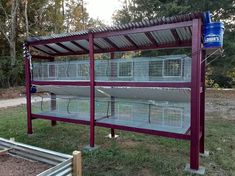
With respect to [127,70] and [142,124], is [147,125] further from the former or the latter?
[127,70]

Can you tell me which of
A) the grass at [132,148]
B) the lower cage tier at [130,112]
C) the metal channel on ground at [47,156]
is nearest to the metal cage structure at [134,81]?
the lower cage tier at [130,112]

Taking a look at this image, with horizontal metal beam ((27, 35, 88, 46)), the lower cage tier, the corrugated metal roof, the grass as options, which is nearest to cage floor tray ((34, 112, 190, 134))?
the lower cage tier

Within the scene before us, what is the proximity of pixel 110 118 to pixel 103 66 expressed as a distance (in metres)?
1.27

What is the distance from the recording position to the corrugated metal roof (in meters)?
4.05

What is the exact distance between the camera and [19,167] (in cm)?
296

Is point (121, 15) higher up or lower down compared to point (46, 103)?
higher up

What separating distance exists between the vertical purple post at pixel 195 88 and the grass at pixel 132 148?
0.44m

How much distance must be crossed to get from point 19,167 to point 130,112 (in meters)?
2.77

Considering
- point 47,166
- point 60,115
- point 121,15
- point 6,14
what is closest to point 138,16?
point 121,15

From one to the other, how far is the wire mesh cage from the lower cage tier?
66cm

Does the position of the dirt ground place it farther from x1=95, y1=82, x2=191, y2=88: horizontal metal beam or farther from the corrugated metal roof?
the corrugated metal roof

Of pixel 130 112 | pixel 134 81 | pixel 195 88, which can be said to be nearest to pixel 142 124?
pixel 130 112

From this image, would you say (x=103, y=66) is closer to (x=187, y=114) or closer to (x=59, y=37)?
(x=59, y=37)

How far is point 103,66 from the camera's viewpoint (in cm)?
504
